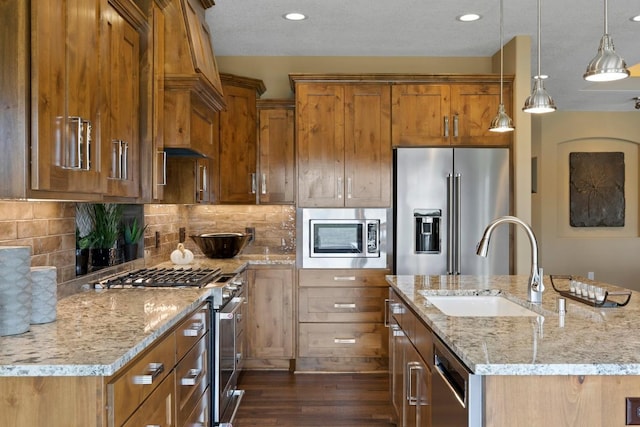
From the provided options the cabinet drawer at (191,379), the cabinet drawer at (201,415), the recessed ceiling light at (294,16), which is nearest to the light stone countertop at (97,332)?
the cabinet drawer at (191,379)

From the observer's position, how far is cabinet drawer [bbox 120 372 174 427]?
1.78m

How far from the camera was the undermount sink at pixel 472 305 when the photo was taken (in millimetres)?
2689

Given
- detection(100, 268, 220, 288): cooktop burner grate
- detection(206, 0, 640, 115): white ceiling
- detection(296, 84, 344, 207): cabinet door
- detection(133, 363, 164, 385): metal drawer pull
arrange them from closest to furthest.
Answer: detection(133, 363, 164, 385): metal drawer pull → detection(100, 268, 220, 288): cooktop burner grate → detection(206, 0, 640, 115): white ceiling → detection(296, 84, 344, 207): cabinet door

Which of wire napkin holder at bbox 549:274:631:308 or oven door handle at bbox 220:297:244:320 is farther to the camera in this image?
oven door handle at bbox 220:297:244:320

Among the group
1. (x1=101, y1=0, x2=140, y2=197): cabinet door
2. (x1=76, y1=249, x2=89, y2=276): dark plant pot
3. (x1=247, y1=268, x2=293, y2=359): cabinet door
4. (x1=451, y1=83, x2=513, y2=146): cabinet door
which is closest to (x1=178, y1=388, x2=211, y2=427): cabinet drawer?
(x1=76, y1=249, x2=89, y2=276): dark plant pot

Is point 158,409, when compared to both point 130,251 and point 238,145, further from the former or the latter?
point 238,145

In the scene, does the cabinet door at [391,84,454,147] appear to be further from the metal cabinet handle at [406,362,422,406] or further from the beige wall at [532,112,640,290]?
the beige wall at [532,112,640,290]

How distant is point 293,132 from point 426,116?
1.16m

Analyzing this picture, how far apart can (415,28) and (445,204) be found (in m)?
1.42

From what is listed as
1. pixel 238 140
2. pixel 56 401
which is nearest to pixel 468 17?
pixel 238 140

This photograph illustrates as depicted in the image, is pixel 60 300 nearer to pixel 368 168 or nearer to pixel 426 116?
pixel 368 168

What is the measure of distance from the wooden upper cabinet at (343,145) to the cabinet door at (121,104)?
198cm

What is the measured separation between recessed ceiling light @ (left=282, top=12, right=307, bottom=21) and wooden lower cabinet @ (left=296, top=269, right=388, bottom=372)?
198cm

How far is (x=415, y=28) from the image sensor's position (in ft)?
14.3
